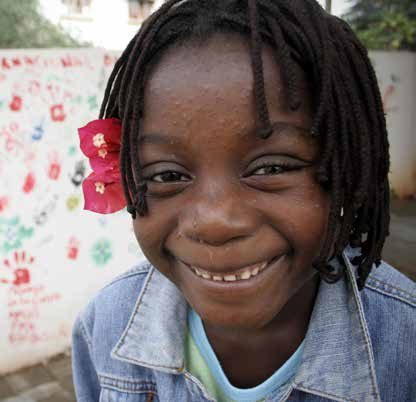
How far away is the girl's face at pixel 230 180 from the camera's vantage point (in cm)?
105

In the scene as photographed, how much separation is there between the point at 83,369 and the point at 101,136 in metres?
0.81

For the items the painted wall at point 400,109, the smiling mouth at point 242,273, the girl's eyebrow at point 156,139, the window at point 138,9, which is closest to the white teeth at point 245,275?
the smiling mouth at point 242,273

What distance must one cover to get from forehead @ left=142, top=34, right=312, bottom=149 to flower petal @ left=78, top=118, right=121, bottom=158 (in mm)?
263

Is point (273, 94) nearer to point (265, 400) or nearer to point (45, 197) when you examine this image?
point (265, 400)

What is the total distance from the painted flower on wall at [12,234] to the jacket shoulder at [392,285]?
2.43 m

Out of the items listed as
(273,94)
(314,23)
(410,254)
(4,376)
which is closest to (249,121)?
(273,94)

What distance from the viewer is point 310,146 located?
1.09 metres

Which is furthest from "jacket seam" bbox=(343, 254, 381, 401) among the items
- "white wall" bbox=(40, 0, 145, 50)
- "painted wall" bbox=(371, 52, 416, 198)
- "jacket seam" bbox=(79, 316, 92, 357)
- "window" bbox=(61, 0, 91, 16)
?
"window" bbox=(61, 0, 91, 16)

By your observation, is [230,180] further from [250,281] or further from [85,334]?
[85,334]

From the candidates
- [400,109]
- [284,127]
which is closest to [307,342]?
[284,127]

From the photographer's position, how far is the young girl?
106cm

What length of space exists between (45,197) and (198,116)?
2.50 m

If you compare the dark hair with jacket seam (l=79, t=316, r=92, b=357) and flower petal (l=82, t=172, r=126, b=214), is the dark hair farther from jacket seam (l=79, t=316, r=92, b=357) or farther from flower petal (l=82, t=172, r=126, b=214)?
jacket seam (l=79, t=316, r=92, b=357)

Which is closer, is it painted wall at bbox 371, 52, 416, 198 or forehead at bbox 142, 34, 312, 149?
forehead at bbox 142, 34, 312, 149
